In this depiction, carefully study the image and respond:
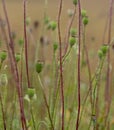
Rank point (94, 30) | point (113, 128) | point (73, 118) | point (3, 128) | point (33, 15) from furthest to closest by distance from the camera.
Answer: point (33, 15) → point (94, 30) → point (113, 128) → point (73, 118) → point (3, 128)

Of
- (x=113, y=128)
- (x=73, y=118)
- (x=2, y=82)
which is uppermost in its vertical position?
(x=2, y=82)

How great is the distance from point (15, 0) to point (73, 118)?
273 centimetres

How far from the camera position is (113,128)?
1.70 m

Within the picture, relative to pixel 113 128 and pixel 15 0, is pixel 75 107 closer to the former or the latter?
pixel 113 128

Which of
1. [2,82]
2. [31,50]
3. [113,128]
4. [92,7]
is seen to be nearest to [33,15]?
[92,7]

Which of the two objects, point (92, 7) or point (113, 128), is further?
point (92, 7)

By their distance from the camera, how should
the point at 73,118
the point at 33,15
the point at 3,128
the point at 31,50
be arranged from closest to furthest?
the point at 3,128 → the point at 73,118 → the point at 31,50 → the point at 33,15

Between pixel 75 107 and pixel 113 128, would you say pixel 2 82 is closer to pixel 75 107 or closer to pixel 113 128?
pixel 75 107

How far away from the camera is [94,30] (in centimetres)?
338

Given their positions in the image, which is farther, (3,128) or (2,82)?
(3,128)

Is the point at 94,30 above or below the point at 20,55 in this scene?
below

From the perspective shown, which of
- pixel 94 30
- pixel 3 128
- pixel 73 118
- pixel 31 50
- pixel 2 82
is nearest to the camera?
pixel 2 82

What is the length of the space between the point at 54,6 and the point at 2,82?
2792 mm

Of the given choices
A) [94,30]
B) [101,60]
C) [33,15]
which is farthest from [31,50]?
[101,60]
